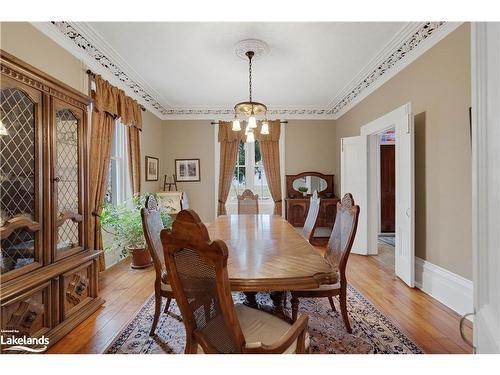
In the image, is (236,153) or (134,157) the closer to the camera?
(134,157)

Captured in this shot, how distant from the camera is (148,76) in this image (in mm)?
3883

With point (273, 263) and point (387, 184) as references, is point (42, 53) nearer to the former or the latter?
point (273, 263)

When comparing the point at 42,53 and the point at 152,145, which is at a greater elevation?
the point at 42,53

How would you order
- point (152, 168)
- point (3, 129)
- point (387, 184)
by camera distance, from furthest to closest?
point (387, 184)
point (152, 168)
point (3, 129)

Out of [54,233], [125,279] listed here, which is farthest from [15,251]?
[125,279]

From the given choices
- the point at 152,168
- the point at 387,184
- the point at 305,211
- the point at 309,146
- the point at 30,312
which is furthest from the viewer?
the point at 387,184

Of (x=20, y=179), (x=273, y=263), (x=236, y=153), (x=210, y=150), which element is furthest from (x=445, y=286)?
(x=210, y=150)

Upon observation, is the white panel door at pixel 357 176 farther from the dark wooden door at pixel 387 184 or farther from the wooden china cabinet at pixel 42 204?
the wooden china cabinet at pixel 42 204

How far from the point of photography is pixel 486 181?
76 centimetres

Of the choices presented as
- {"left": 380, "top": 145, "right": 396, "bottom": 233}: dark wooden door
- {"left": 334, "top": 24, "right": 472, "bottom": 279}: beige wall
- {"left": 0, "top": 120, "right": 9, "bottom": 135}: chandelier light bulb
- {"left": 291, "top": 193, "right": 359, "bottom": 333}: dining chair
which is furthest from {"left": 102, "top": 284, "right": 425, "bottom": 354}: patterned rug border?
{"left": 380, "top": 145, "right": 396, "bottom": 233}: dark wooden door

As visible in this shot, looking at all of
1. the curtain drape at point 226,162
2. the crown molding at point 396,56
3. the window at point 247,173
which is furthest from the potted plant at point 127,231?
the crown molding at point 396,56

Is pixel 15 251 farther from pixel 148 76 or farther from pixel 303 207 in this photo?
pixel 303 207

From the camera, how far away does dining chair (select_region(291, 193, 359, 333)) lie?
192cm

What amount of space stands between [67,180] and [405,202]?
3414 mm
